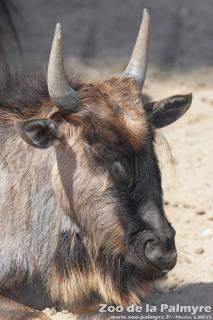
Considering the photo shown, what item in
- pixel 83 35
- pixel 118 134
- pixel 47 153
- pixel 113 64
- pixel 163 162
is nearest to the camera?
pixel 118 134

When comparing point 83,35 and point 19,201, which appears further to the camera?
point 83,35

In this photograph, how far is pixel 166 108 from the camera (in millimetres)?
6848

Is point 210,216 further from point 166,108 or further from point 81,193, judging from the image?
point 81,193


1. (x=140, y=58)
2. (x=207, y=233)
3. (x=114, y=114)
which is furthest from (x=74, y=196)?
(x=207, y=233)

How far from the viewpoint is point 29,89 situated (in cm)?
700

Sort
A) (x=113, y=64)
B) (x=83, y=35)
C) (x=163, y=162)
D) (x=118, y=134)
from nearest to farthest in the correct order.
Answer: (x=118, y=134) < (x=163, y=162) < (x=113, y=64) < (x=83, y=35)

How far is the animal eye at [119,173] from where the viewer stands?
20.3 ft

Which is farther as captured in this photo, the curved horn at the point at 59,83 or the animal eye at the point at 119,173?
the animal eye at the point at 119,173

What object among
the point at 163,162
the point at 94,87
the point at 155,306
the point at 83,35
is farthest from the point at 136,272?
the point at 83,35

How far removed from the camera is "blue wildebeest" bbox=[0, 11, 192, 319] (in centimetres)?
620

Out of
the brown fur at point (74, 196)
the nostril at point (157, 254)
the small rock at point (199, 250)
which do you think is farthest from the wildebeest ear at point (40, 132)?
the small rock at point (199, 250)

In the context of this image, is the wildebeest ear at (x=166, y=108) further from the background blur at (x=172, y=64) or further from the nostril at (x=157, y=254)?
the nostril at (x=157, y=254)

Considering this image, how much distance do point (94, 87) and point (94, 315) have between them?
1733 mm

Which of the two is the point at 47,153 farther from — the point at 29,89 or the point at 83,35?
the point at 83,35
